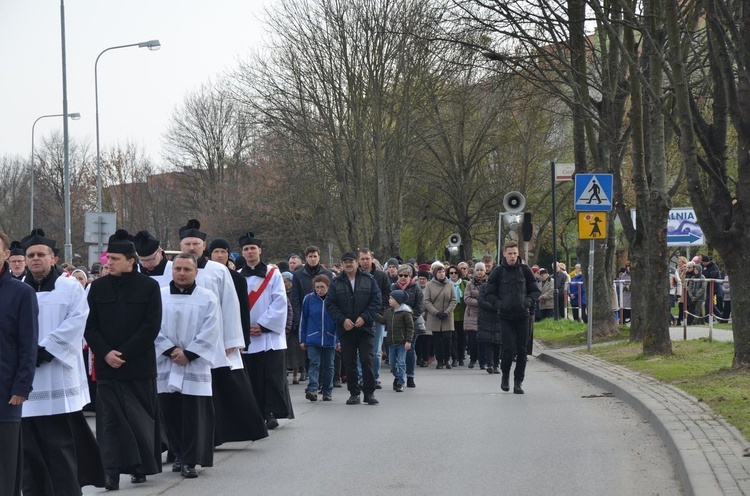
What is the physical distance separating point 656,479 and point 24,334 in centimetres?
461

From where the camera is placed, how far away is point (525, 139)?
156 feet

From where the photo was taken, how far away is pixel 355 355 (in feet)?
49.0

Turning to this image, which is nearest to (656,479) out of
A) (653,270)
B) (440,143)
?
(653,270)

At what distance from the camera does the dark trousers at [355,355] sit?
48.7ft

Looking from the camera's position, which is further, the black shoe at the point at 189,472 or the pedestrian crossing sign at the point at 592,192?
the pedestrian crossing sign at the point at 592,192

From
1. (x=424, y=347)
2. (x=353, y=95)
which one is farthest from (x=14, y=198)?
(x=424, y=347)

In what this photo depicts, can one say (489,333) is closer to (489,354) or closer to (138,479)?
(489,354)

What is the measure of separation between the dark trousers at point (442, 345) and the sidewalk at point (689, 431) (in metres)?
4.00

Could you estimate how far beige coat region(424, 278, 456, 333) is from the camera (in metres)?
20.9

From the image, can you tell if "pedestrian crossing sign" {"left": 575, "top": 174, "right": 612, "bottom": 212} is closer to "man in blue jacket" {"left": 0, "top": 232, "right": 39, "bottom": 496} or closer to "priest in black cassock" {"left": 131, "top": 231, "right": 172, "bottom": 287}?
"priest in black cassock" {"left": 131, "top": 231, "right": 172, "bottom": 287}

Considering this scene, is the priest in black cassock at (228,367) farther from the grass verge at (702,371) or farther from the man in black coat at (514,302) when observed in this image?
the man in black coat at (514,302)

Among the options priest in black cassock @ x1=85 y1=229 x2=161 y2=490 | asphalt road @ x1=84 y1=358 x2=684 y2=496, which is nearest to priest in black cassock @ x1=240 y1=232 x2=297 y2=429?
asphalt road @ x1=84 y1=358 x2=684 y2=496

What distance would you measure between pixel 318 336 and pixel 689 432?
6.12 metres

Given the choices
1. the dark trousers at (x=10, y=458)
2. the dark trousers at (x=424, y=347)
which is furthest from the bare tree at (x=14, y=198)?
the dark trousers at (x=10, y=458)
